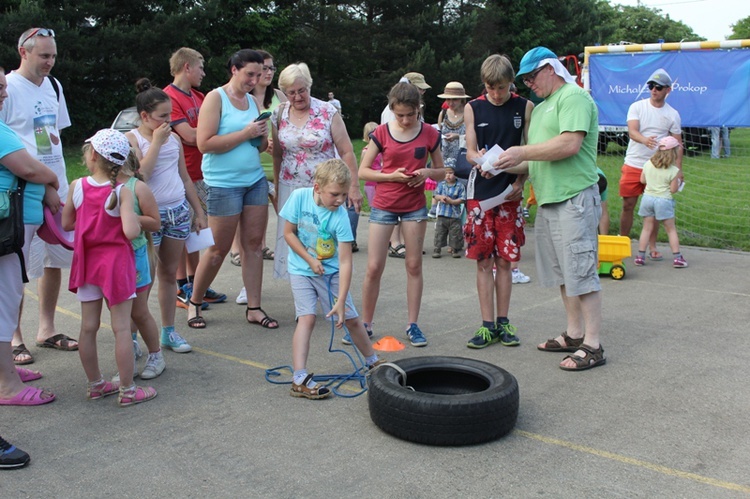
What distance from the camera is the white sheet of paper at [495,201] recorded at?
5594 mm

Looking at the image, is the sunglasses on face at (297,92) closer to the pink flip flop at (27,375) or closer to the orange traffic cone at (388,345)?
the orange traffic cone at (388,345)

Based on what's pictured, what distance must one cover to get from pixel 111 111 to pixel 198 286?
25079 mm

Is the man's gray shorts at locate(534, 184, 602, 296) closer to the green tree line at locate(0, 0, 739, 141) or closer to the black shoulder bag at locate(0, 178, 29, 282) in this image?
the black shoulder bag at locate(0, 178, 29, 282)

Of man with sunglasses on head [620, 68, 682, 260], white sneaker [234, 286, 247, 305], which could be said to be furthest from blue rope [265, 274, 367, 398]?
man with sunglasses on head [620, 68, 682, 260]

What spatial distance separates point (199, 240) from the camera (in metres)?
5.69

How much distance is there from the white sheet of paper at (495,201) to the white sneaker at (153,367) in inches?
99.5

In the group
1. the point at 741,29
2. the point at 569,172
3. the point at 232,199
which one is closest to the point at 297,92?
the point at 232,199

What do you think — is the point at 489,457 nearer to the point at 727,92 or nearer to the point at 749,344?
the point at 749,344

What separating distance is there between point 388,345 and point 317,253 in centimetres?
122

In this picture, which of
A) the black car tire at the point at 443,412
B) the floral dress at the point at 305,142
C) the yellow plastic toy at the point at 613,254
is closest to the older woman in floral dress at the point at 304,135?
the floral dress at the point at 305,142

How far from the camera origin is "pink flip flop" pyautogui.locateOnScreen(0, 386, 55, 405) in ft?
15.1

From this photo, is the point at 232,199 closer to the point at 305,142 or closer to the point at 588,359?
the point at 305,142

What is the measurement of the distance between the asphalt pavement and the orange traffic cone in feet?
0.19

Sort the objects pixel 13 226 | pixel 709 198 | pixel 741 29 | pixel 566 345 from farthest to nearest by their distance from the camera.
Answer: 1. pixel 741 29
2. pixel 709 198
3. pixel 566 345
4. pixel 13 226
